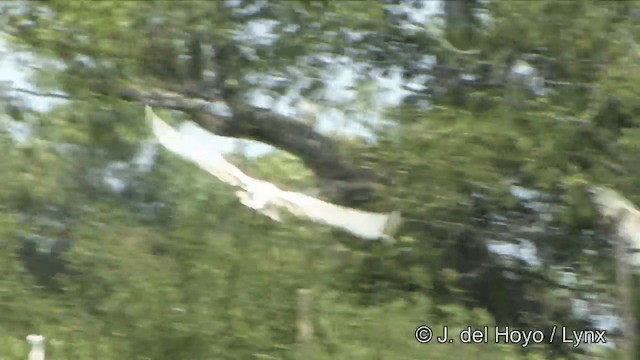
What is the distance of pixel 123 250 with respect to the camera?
273cm

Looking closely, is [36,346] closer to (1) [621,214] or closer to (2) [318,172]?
(2) [318,172]

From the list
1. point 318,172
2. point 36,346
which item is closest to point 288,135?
point 318,172

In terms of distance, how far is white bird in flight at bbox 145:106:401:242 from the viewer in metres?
2.77

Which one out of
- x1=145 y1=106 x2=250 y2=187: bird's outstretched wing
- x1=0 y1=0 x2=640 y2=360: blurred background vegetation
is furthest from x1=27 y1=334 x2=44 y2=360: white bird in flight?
x1=145 y1=106 x2=250 y2=187: bird's outstretched wing

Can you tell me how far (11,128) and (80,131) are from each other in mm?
241

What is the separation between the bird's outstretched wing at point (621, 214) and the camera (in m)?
2.53

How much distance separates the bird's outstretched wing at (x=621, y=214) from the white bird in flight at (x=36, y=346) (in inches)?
62.4

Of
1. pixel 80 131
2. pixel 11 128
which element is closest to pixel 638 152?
pixel 80 131

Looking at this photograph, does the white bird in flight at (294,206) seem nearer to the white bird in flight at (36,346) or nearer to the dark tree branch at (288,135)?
the dark tree branch at (288,135)

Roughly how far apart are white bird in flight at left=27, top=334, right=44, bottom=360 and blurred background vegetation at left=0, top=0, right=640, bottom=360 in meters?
0.05

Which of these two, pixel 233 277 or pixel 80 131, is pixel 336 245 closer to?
pixel 233 277

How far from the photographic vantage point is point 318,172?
2836 millimetres

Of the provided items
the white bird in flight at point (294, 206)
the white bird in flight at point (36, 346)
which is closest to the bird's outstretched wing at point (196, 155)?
the white bird in flight at point (294, 206)

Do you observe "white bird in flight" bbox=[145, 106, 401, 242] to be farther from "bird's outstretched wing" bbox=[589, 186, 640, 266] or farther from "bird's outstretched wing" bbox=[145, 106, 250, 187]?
"bird's outstretched wing" bbox=[589, 186, 640, 266]
